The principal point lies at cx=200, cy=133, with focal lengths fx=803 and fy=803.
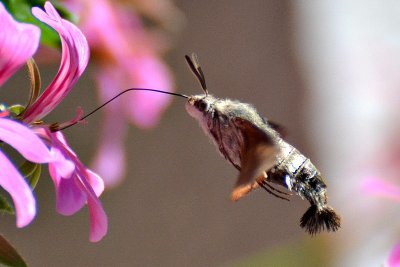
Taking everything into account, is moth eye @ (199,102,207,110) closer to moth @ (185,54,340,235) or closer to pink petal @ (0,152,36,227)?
moth @ (185,54,340,235)

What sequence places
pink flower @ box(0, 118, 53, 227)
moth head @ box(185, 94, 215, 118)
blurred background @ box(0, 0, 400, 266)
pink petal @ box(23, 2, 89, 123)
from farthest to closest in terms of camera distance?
blurred background @ box(0, 0, 400, 266) < moth head @ box(185, 94, 215, 118) < pink petal @ box(23, 2, 89, 123) < pink flower @ box(0, 118, 53, 227)

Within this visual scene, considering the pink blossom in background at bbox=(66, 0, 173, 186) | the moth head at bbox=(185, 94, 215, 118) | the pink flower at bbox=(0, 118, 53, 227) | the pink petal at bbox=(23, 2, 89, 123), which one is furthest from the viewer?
the pink blossom in background at bbox=(66, 0, 173, 186)

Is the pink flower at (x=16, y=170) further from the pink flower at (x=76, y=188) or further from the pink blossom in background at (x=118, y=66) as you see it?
the pink blossom in background at (x=118, y=66)

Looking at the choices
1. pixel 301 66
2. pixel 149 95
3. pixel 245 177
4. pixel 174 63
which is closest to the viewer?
pixel 245 177

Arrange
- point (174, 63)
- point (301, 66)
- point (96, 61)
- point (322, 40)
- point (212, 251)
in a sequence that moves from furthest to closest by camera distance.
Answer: point (322, 40) → point (301, 66) → point (212, 251) → point (174, 63) → point (96, 61)

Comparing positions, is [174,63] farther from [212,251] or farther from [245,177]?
[245,177]

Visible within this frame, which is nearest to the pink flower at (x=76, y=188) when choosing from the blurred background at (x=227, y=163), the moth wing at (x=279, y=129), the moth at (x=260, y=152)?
the moth at (x=260, y=152)

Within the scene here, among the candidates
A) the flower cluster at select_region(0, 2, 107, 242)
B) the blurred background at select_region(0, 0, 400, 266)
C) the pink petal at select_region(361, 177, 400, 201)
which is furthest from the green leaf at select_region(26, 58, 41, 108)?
the blurred background at select_region(0, 0, 400, 266)

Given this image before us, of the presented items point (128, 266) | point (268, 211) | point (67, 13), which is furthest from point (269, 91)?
point (67, 13)
